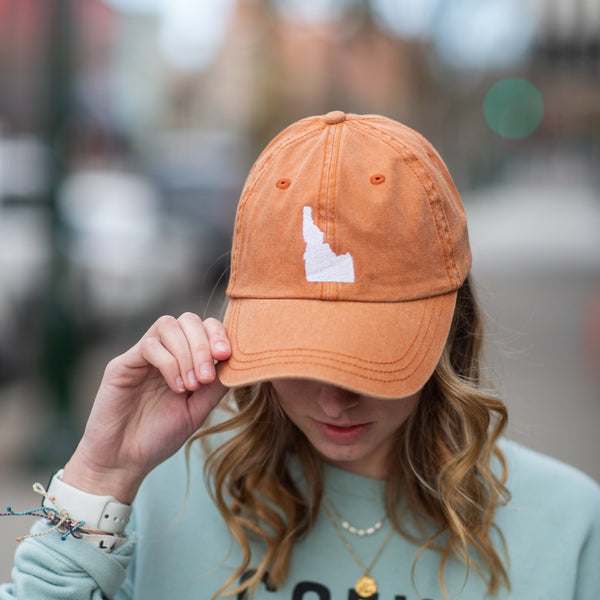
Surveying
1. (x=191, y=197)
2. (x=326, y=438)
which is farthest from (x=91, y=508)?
(x=191, y=197)

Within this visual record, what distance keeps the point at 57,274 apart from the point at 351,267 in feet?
14.4

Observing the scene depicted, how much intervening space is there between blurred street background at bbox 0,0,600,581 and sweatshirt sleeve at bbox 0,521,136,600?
37.8 inches

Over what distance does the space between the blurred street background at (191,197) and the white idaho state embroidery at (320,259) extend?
0.59 metres

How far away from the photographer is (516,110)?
67.2 m

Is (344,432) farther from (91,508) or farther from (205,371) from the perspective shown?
(91,508)

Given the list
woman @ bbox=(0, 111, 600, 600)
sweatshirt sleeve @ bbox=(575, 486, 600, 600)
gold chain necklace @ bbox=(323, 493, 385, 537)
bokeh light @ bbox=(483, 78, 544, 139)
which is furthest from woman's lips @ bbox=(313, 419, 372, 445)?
bokeh light @ bbox=(483, 78, 544, 139)

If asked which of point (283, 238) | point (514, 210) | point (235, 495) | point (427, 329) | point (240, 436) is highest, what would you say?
point (283, 238)

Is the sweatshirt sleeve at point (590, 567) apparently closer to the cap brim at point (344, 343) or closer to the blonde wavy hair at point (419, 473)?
the blonde wavy hair at point (419, 473)

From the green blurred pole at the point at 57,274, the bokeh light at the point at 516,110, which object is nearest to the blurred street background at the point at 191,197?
the green blurred pole at the point at 57,274

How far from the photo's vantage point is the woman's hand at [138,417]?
5.48 feet

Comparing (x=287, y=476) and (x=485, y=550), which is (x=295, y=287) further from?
(x=485, y=550)

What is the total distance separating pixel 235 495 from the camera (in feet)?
6.08

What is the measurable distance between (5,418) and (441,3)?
1119 cm

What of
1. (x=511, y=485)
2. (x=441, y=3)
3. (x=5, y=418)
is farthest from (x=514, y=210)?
(x=511, y=485)
